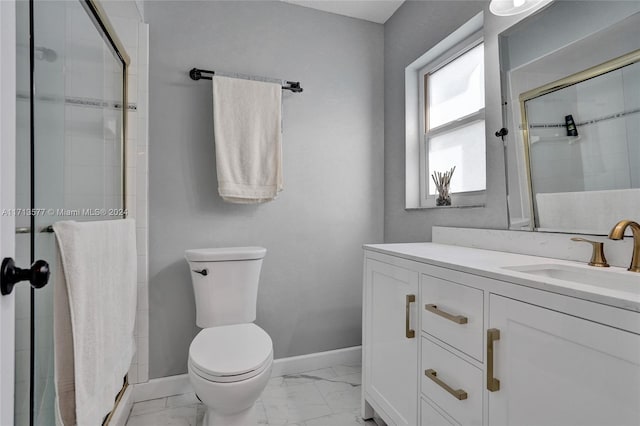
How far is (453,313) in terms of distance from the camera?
1.06m

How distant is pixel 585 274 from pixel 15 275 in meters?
1.36

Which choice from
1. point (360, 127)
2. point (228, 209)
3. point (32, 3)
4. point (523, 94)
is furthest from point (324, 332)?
point (32, 3)

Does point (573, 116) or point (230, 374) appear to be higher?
point (573, 116)

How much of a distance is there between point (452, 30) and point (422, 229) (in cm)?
108

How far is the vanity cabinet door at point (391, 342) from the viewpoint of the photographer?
4.10 feet

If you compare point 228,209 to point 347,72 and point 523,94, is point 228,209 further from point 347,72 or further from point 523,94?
point 523,94

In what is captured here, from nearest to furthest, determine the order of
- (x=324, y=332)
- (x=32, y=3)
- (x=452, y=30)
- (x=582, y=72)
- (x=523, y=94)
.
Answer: (x=32, y=3)
(x=582, y=72)
(x=523, y=94)
(x=452, y=30)
(x=324, y=332)

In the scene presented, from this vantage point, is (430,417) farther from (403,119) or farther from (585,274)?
(403,119)

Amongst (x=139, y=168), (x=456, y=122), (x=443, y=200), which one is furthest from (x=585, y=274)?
(x=139, y=168)

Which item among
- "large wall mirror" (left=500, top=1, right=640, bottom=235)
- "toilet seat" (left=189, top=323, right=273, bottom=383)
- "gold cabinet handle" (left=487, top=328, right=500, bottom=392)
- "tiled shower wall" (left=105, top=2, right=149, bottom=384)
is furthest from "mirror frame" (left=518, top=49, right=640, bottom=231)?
"tiled shower wall" (left=105, top=2, right=149, bottom=384)

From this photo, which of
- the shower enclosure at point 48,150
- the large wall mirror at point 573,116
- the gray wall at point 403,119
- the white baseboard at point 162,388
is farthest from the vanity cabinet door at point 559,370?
the white baseboard at point 162,388

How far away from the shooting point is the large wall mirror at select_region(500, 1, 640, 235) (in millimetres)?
1041

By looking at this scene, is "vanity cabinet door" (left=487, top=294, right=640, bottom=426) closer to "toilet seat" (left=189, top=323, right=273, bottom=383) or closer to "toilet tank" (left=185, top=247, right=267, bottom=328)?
"toilet seat" (left=189, top=323, right=273, bottom=383)

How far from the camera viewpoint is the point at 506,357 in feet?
2.85
